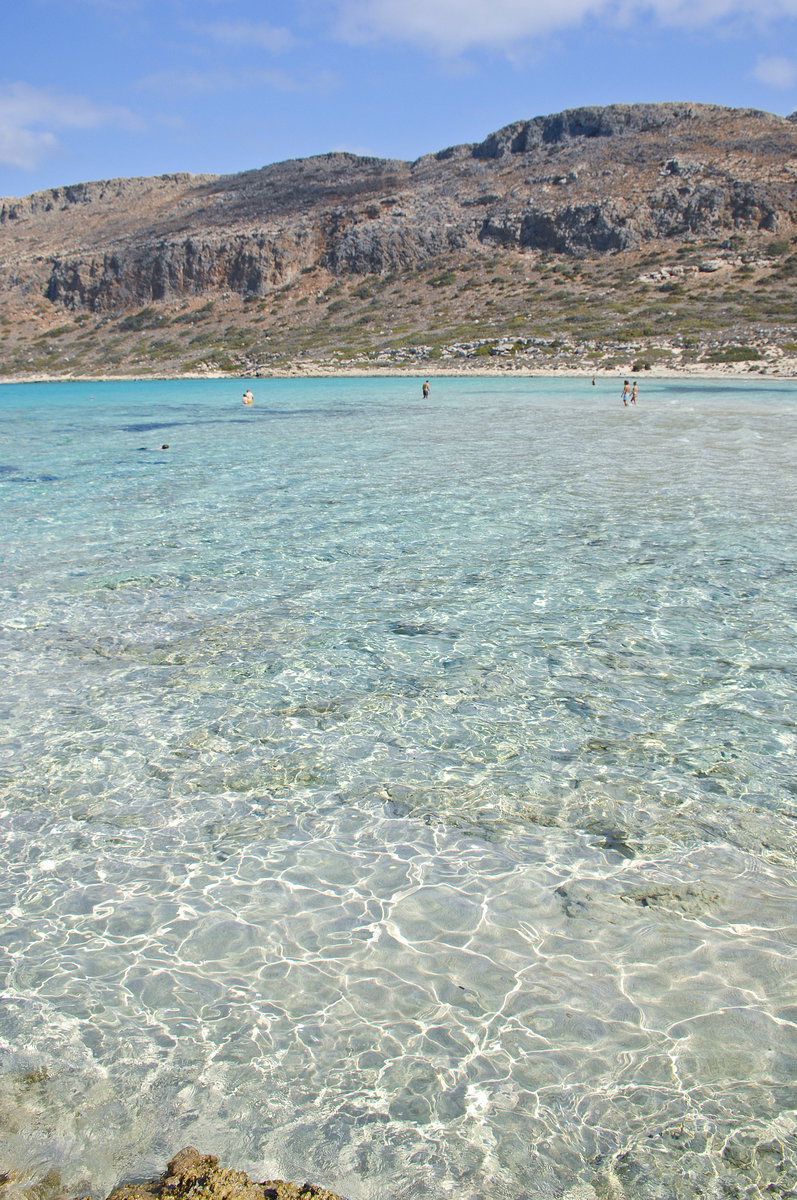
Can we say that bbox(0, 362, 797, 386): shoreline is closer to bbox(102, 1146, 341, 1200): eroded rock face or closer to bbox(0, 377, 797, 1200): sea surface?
bbox(0, 377, 797, 1200): sea surface

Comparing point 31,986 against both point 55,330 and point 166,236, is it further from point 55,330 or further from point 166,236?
point 166,236

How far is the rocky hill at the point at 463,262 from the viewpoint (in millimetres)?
67625

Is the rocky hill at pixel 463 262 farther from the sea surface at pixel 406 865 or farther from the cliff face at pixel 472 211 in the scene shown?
the sea surface at pixel 406 865

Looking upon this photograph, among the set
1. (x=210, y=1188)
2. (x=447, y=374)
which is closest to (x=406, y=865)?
(x=210, y=1188)

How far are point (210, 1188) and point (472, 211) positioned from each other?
97.1 meters

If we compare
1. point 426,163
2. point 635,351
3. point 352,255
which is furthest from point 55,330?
point 635,351

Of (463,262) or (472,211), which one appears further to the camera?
(472,211)

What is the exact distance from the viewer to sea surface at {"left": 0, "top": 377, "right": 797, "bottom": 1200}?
3643 mm

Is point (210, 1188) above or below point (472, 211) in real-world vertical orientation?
below

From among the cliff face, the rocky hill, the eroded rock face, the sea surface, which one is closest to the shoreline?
the rocky hill

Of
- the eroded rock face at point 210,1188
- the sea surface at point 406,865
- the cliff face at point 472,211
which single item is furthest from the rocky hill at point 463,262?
the eroded rock face at point 210,1188

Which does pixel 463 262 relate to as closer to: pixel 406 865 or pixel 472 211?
pixel 472 211

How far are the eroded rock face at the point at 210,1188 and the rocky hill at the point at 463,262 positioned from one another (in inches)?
2371

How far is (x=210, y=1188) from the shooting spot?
3.21 meters
